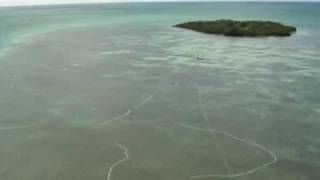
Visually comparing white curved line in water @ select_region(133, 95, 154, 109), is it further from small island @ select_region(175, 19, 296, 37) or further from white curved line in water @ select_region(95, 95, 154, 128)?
small island @ select_region(175, 19, 296, 37)

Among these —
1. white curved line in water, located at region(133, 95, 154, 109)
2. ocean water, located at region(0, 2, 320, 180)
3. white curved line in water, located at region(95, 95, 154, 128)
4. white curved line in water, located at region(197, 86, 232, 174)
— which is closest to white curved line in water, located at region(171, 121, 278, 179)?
ocean water, located at region(0, 2, 320, 180)

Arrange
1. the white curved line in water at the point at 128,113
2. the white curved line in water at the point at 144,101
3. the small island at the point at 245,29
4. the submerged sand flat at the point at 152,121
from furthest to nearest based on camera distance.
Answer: the small island at the point at 245,29
the white curved line in water at the point at 144,101
the white curved line in water at the point at 128,113
the submerged sand flat at the point at 152,121

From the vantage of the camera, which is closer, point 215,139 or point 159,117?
point 215,139

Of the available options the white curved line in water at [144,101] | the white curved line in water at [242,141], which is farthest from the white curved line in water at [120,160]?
the white curved line in water at [144,101]

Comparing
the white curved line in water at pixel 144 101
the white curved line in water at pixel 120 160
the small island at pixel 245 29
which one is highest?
the white curved line in water at pixel 120 160

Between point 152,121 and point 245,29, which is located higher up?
point 152,121

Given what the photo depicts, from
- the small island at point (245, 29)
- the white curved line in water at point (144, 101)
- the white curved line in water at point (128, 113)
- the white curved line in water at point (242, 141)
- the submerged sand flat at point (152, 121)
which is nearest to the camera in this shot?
the white curved line in water at point (242, 141)

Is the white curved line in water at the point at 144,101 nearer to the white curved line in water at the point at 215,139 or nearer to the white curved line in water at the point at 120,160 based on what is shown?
the white curved line in water at the point at 215,139

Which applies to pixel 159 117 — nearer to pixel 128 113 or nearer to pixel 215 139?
pixel 128 113

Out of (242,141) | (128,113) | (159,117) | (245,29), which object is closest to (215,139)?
(242,141)

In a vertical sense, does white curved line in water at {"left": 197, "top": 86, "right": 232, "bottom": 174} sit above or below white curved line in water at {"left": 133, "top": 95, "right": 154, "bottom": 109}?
above
